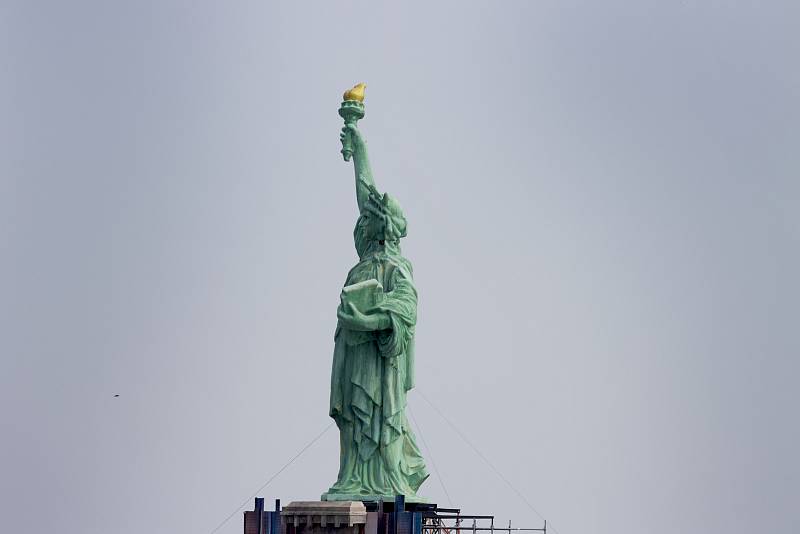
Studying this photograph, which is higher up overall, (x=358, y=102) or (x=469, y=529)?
(x=358, y=102)

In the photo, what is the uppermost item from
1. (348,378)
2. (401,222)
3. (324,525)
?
(401,222)

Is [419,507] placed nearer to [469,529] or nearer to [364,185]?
[469,529]

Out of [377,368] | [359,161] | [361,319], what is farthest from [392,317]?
[359,161]

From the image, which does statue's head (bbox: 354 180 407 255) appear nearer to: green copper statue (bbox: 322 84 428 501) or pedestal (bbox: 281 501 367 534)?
green copper statue (bbox: 322 84 428 501)

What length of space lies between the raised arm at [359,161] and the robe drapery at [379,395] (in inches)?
49.6

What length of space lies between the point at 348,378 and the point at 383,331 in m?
0.99

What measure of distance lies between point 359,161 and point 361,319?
3242 millimetres

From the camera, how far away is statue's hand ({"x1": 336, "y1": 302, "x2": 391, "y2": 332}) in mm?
31531

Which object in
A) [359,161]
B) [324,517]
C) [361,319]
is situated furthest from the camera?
[359,161]

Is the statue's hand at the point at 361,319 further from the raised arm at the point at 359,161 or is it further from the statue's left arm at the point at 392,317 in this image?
the raised arm at the point at 359,161

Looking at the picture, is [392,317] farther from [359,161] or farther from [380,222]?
[359,161]

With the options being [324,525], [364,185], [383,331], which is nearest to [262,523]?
[324,525]

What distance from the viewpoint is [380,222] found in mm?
32625

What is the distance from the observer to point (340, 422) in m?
32.5
